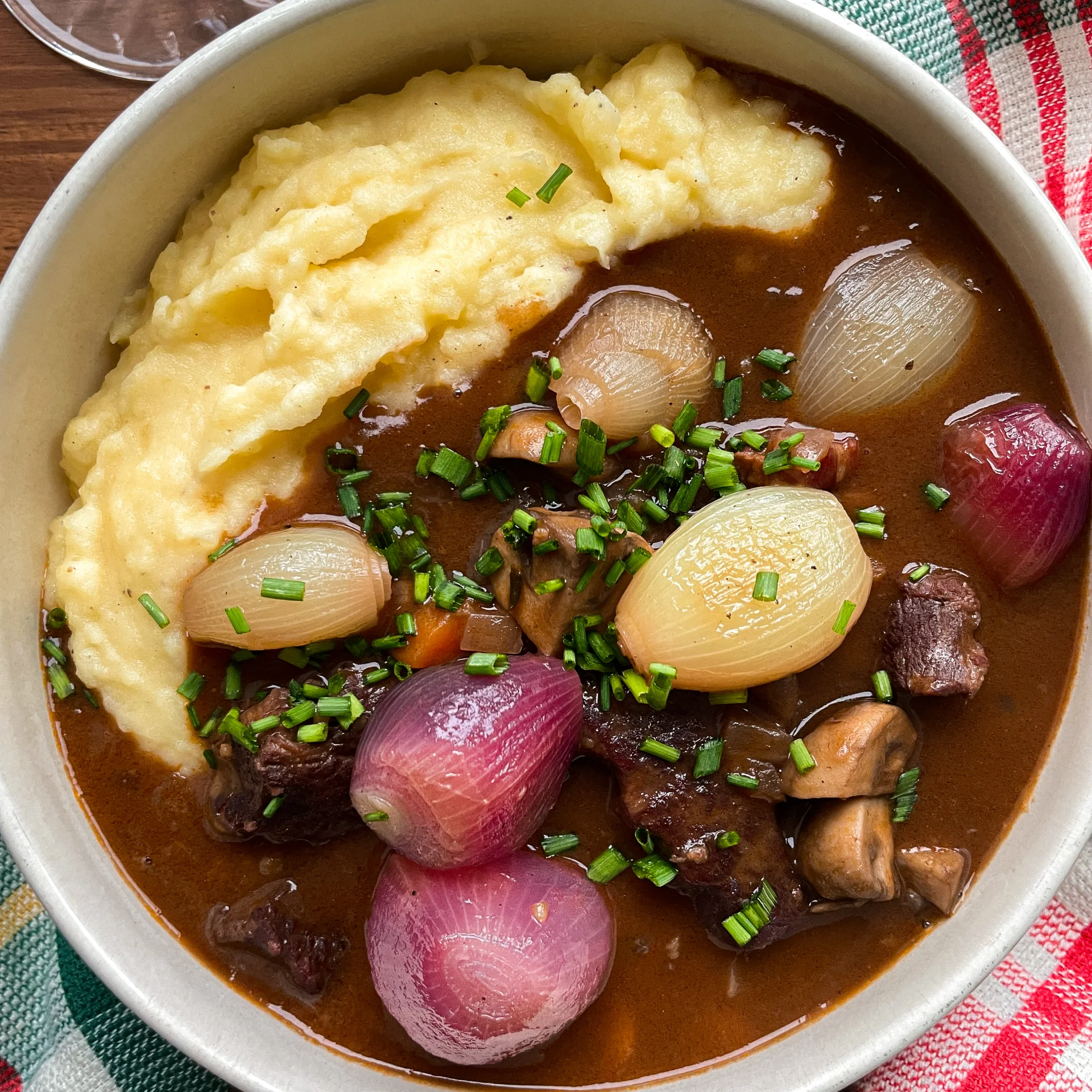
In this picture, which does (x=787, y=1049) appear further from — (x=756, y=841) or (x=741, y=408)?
(x=741, y=408)

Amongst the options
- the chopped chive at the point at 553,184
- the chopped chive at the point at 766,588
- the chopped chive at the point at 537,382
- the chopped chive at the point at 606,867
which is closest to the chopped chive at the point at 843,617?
the chopped chive at the point at 766,588

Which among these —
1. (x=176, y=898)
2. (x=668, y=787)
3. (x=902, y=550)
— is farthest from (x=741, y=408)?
(x=176, y=898)

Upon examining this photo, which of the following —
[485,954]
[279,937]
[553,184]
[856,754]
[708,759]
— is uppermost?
[553,184]

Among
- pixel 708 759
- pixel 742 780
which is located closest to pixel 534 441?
pixel 708 759

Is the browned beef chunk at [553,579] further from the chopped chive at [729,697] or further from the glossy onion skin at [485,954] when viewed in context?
the glossy onion skin at [485,954]

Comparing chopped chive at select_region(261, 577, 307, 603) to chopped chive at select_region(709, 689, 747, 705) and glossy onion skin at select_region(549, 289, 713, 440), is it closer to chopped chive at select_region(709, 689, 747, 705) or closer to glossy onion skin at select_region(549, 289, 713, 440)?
glossy onion skin at select_region(549, 289, 713, 440)

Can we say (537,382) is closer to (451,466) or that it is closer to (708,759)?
(451,466)
